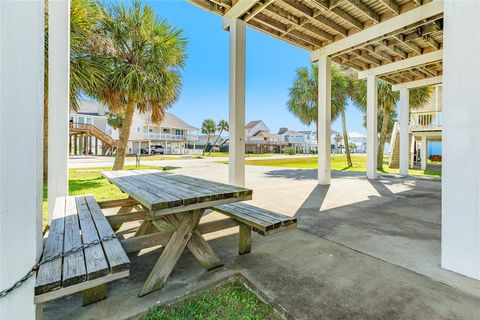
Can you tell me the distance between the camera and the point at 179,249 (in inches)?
82.7

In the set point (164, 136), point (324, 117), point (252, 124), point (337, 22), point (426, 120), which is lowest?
point (324, 117)

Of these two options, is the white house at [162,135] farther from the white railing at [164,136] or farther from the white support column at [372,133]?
the white support column at [372,133]

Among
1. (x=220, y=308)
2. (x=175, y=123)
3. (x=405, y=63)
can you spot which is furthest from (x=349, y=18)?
(x=175, y=123)

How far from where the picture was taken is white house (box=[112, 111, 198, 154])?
32.3 metres

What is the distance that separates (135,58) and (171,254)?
8.04 metres

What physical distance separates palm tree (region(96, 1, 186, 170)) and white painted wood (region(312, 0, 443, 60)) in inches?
205

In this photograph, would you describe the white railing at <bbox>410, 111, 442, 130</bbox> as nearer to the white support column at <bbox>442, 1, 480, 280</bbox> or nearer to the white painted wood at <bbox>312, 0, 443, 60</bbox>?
the white painted wood at <bbox>312, 0, 443, 60</bbox>

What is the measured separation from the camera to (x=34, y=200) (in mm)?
1300

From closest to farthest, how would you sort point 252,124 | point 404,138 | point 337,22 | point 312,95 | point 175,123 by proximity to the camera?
point 337,22, point 404,138, point 312,95, point 175,123, point 252,124

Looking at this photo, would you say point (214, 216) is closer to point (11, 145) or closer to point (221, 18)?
point (11, 145)

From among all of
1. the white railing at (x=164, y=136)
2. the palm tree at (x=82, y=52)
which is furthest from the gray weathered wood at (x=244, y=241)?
the white railing at (x=164, y=136)

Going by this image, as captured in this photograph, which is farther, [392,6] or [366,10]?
[366,10]

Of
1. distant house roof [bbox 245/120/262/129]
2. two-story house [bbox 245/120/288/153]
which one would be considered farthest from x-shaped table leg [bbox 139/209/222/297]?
distant house roof [bbox 245/120/262/129]

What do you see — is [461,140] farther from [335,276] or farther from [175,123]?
[175,123]
